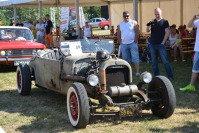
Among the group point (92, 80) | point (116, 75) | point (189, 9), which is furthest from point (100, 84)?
point (189, 9)

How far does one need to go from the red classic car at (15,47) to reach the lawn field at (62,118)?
2974 mm

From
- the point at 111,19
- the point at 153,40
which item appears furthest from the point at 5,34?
the point at 111,19

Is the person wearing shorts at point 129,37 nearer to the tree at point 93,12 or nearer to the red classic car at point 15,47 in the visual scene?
the red classic car at point 15,47

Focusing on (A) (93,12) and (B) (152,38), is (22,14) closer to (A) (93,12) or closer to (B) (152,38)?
(A) (93,12)

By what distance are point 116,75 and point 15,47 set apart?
589cm

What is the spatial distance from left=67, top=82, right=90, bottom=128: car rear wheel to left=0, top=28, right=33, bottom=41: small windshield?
6.79 m

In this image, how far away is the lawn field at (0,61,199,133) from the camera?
5.20 m

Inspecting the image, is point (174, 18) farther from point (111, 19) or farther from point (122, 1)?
point (111, 19)

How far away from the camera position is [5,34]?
38.4 ft

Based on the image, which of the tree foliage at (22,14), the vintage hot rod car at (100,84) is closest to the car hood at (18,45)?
the vintage hot rod car at (100,84)

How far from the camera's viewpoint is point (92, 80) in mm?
5359

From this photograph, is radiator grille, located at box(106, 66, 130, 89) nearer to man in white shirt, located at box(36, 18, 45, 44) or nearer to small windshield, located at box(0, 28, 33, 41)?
small windshield, located at box(0, 28, 33, 41)

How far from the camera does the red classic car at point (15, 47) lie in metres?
10.8

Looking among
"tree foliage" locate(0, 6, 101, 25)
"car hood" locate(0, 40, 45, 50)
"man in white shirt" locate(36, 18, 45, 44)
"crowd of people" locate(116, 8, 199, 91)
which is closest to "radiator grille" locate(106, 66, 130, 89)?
"crowd of people" locate(116, 8, 199, 91)
